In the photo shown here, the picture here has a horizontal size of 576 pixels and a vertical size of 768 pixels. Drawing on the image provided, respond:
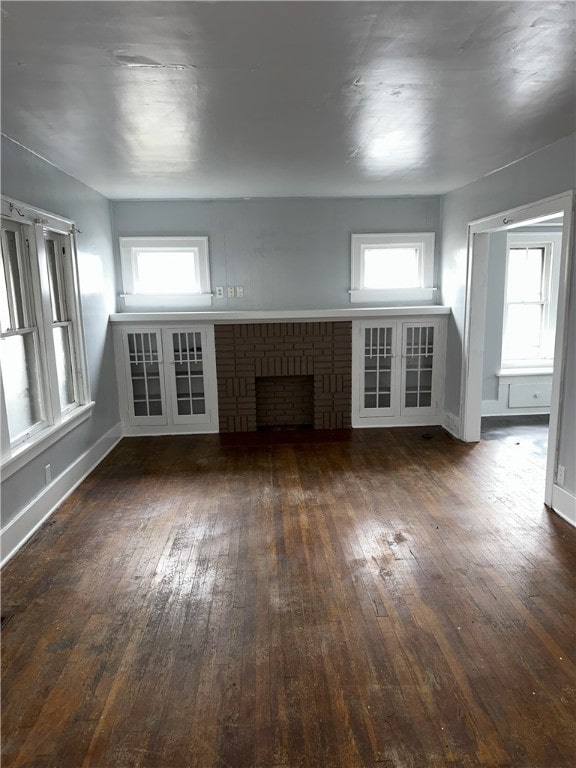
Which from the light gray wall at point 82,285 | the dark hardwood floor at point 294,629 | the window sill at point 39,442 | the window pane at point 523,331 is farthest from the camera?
the window pane at point 523,331

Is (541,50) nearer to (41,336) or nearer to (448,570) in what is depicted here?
(448,570)

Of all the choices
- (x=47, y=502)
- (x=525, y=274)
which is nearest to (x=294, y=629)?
(x=47, y=502)

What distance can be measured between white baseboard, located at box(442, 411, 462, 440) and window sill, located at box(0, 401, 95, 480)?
3685 mm

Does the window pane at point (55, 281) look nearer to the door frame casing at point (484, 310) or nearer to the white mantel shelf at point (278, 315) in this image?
the white mantel shelf at point (278, 315)

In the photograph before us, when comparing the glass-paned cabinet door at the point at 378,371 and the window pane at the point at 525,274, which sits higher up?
the window pane at the point at 525,274

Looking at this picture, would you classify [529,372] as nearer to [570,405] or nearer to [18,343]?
[570,405]

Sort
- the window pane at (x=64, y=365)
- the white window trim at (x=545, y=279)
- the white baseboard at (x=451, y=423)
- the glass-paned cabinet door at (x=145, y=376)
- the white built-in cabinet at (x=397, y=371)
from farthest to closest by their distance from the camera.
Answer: the white window trim at (x=545, y=279) < the white built-in cabinet at (x=397, y=371) < the glass-paned cabinet door at (x=145, y=376) < the white baseboard at (x=451, y=423) < the window pane at (x=64, y=365)

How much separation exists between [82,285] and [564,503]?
4.20 meters

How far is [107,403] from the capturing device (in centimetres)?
497

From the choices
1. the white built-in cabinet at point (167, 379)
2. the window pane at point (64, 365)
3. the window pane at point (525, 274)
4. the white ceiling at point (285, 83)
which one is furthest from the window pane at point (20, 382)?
the window pane at point (525, 274)

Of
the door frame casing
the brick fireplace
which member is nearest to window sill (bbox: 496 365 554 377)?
the door frame casing

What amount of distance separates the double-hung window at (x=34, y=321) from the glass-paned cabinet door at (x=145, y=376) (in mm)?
1153

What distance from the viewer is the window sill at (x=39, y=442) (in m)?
2.91

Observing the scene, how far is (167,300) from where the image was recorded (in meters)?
5.46
